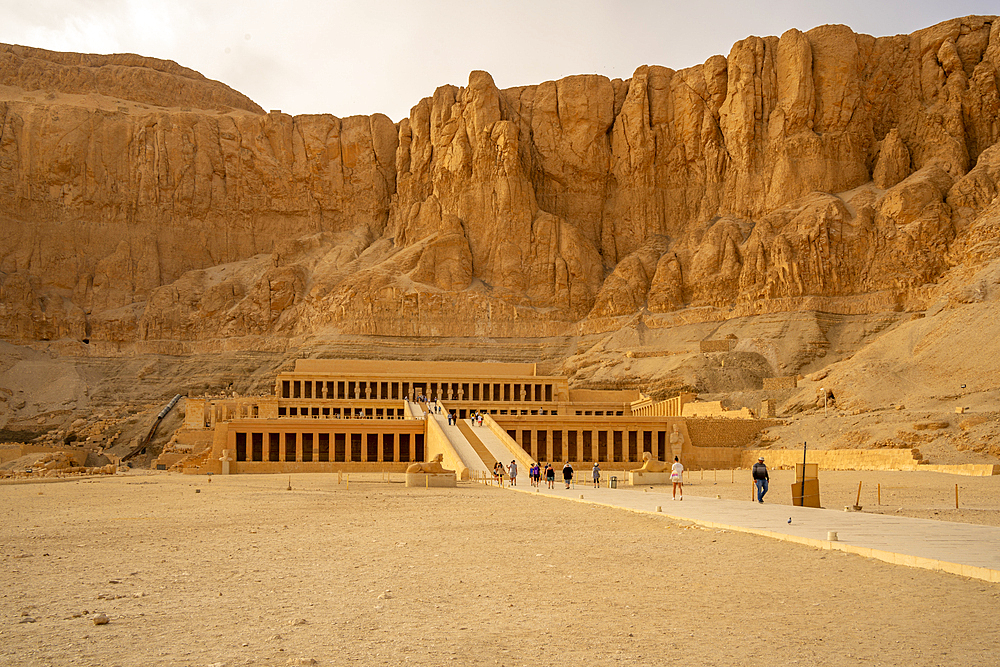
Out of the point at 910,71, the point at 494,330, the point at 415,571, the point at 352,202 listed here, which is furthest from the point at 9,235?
the point at 415,571

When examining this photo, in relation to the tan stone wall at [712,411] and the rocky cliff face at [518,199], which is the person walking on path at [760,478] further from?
the rocky cliff face at [518,199]

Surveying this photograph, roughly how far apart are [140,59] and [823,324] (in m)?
119

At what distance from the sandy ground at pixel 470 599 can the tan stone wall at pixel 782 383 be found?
4694 cm

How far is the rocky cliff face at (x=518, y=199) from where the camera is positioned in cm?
8775

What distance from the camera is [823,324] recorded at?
78312 mm

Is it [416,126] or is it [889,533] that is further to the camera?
[416,126]

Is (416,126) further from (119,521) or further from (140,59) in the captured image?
(119,521)

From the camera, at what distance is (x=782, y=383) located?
62.5m

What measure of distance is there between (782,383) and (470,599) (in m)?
55.8

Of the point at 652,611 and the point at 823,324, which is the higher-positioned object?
Answer: the point at 823,324

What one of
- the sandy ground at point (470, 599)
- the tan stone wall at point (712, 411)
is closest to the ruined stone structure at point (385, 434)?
the tan stone wall at point (712, 411)

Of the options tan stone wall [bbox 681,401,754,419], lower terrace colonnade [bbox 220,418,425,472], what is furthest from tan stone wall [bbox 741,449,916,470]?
lower terrace colonnade [bbox 220,418,425,472]

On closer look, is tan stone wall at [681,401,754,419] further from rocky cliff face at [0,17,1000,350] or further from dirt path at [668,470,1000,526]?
rocky cliff face at [0,17,1000,350]

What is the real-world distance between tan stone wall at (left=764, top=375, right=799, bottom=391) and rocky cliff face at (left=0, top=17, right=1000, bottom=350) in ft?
67.6
